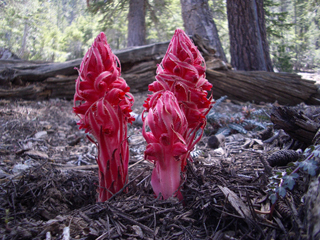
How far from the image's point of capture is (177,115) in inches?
53.3

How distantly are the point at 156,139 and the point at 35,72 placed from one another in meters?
4.93

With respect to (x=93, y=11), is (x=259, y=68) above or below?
below

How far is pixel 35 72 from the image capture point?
5.21 metres

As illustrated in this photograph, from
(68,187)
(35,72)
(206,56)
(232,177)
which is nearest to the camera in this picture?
(232,177)

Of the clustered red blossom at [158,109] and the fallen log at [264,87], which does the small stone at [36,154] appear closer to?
the clustered red blossom at [158,109]

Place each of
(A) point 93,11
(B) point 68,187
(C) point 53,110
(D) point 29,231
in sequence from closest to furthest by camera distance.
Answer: (D) point 29,231
(B) point 68,187
(C) point 53,110
(A) point 93,11

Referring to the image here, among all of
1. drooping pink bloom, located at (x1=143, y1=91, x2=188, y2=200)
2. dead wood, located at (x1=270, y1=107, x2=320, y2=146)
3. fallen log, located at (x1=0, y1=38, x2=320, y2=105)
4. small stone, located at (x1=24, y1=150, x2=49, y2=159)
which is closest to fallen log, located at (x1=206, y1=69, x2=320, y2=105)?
fallen log, located at (x1=0, y1=38, x2=320, y2=105)

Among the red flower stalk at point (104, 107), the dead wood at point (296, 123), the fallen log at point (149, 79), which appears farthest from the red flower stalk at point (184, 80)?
the fallen log at point (149, 79)

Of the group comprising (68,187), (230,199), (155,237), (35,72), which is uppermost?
(35,72)

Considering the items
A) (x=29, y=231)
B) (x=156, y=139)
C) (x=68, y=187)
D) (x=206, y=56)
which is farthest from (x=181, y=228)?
(x=206, y=56)

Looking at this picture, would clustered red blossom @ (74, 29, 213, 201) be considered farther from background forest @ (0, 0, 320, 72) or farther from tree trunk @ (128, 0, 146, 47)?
tree trunk @ (128, 0, 146, 47)

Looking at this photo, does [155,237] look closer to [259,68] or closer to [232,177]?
[232,177]

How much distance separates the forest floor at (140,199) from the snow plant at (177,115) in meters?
0.15

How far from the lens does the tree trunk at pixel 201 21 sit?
6.50 m
